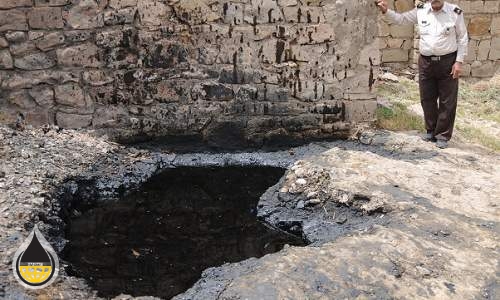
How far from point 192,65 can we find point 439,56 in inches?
93.9

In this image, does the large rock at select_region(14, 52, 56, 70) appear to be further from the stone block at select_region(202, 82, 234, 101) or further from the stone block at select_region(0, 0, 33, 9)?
the stone block at select_region(202, 82, 234, 101)

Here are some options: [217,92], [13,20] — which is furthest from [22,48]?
[217,92]

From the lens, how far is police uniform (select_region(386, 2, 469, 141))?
5043 millimetres

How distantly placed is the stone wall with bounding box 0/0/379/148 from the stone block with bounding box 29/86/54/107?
0.01 m

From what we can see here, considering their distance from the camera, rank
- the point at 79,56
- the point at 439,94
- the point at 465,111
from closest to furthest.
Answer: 1. the point at 79,56
2. the point at 439,94
3. the point at 465,111

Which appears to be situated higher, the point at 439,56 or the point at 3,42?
A: the point at 3,42

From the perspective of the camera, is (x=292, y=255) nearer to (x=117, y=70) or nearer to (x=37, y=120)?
(x=117, y=70)

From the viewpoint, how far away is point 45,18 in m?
5.10

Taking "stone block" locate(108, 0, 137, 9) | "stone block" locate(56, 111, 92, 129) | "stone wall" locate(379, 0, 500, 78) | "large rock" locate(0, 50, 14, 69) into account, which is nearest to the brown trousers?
"stone block" locate(108, 0, 137, 9)

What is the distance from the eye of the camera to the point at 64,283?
3.37 m

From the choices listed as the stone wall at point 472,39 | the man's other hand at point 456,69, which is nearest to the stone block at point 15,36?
the man's other hand at point 456,69

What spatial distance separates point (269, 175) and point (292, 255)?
164 cm

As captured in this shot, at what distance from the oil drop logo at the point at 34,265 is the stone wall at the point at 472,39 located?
21.7 feet

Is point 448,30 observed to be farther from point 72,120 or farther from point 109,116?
point 72,120
